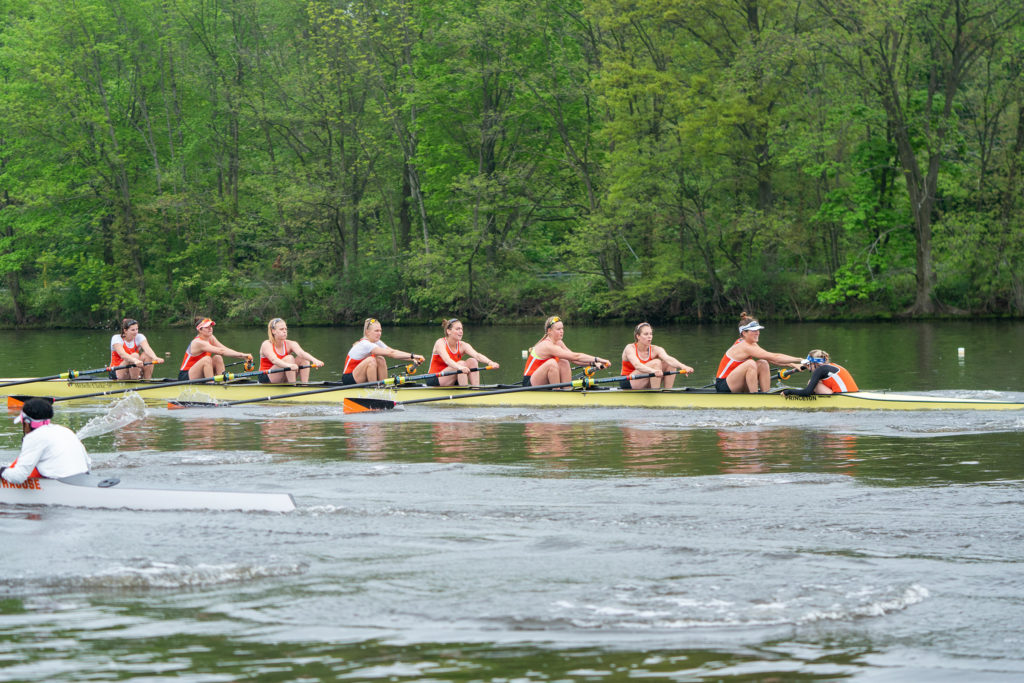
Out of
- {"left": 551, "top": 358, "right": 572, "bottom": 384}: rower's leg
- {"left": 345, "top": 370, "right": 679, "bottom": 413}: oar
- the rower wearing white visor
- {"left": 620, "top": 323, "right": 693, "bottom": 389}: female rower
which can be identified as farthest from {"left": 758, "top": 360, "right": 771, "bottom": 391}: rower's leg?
the rower wearing white visor

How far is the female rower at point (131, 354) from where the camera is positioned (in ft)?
65.1

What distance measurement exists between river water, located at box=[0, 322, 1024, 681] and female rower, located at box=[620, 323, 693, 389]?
7.40 feet

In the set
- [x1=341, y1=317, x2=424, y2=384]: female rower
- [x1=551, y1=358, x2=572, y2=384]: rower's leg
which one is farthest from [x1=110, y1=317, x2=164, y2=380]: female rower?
[x1=551, y1=358, x2=572, y2=384]: rower's leg

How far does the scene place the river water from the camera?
6051 millimetres

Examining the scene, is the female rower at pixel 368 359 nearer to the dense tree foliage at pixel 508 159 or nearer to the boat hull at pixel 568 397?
the boat hull at pixel 568 397

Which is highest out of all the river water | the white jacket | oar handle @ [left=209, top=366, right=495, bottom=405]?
oar handle @ [left=209, top=366, right=495, bottom=405]

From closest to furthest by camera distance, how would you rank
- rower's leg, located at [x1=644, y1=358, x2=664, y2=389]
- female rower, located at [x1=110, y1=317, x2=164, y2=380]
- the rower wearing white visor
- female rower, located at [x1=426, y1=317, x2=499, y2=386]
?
the rower wearing white visor, rower's leg, located at [x1=644, y1=358, x2=664, y2=389], female rower, located at [x1=426, y1=317, x2=499, y2=386], female rower, located at [x1=110, y1=317, x2=164, y2=380]

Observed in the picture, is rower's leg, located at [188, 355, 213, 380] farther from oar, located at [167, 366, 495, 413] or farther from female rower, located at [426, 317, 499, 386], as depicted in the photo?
female rower, located at [426, 317, 499, 386]

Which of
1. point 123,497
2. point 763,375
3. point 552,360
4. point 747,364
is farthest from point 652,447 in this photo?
point 123,497

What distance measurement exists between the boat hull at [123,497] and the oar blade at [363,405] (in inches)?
270

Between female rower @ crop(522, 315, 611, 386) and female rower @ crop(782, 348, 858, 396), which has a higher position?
female rower @ crop(522, 315, 611, 386)

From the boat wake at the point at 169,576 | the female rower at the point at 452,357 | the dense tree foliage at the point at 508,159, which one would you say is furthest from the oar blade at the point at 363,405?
the dense tree foliage at the point at 508,159

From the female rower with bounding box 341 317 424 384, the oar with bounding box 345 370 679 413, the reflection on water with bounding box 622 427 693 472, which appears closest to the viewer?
the reflection on water with bounding box 622 427 693 472

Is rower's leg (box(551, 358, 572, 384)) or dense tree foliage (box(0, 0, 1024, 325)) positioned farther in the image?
dense tree foliage (box(0, 0, 1024, 325))
